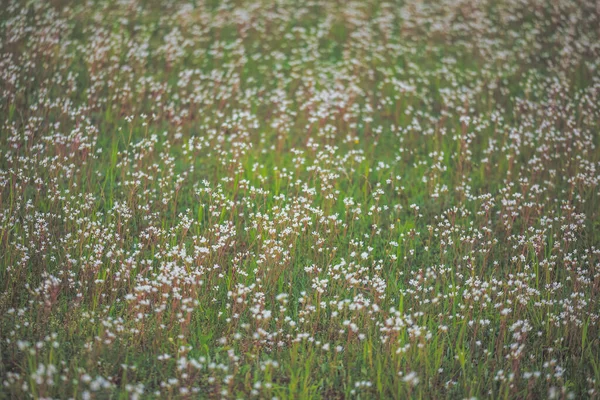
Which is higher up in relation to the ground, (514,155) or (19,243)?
(19,243)

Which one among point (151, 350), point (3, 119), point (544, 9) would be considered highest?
point (3, 119)

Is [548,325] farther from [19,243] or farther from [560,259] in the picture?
[19,243]

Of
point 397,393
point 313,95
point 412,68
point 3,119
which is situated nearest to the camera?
point 397,393

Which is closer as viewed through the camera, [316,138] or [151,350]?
[151,350]

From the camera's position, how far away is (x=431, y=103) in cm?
895

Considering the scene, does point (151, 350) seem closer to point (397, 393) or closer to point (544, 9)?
point (397, 393)

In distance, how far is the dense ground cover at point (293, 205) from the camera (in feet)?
14.0

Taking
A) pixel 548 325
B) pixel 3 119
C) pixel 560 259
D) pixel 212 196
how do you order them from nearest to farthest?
pixel 548 325, pixel 560 259, pixel 212 196, pixel 3 119

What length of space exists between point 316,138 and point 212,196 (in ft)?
6.95

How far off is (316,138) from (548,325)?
4127 millimetres

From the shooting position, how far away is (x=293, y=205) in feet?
19.7

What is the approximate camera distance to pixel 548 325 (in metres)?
4.64

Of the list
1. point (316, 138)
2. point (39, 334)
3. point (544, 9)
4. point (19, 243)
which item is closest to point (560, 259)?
point (316, 138)

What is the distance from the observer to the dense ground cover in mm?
4262
